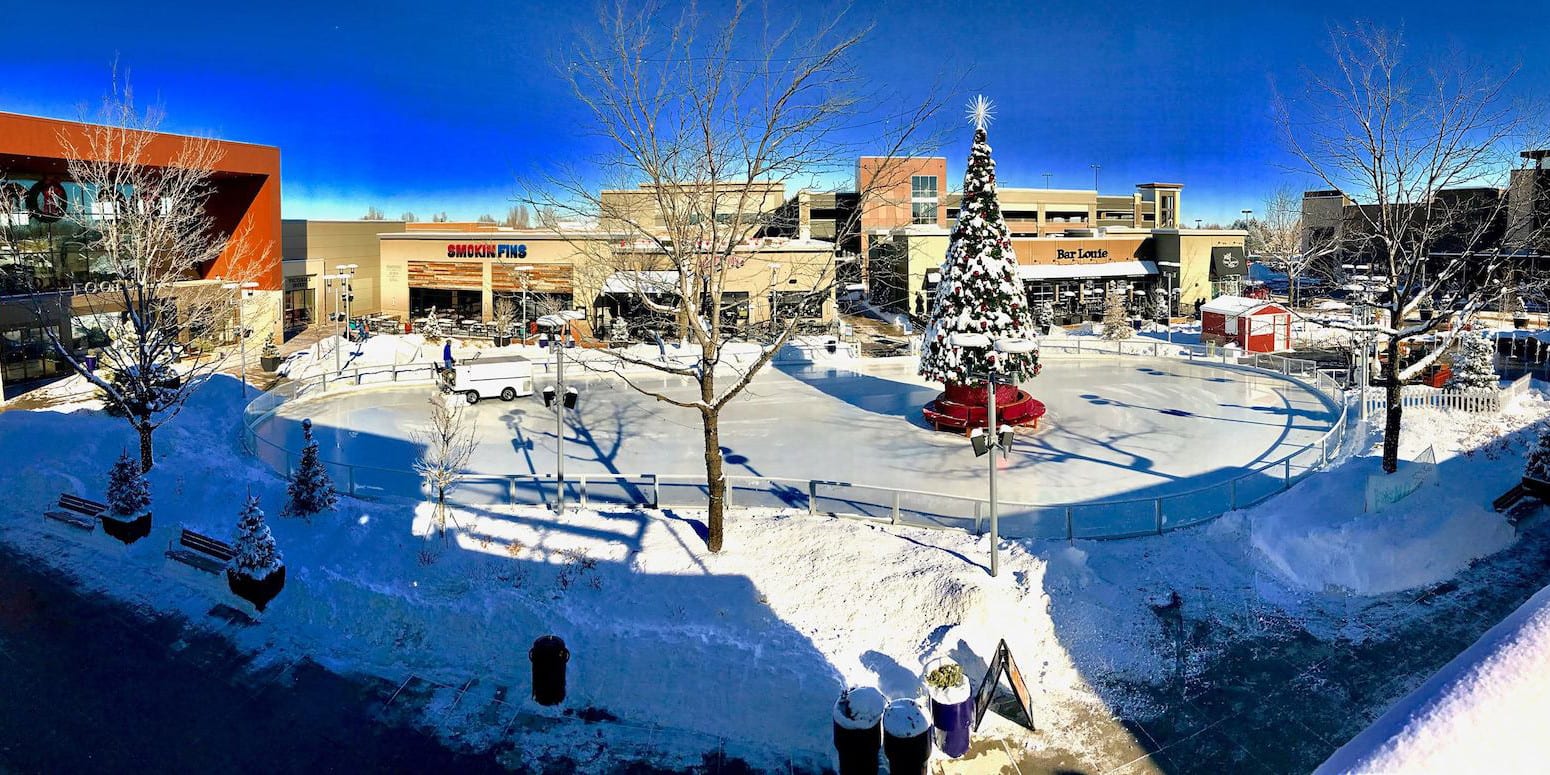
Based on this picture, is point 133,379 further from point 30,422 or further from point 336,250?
point 336,250

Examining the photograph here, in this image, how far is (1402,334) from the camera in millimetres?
16547

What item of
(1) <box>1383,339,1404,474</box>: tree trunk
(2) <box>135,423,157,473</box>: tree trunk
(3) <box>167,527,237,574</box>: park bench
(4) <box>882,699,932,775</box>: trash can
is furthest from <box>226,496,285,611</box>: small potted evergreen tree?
(1) <box>1383,339,1404,474</box>: tree trunk

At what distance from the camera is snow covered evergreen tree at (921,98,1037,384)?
77.4ft

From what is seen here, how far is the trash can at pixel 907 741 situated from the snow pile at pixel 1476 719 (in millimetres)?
6680

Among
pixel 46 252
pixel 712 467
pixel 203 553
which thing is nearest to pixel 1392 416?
pixel 712 467

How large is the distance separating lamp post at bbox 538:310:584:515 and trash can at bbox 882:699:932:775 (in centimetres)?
786

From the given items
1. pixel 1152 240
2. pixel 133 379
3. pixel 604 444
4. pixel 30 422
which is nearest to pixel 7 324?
pixel 30 422

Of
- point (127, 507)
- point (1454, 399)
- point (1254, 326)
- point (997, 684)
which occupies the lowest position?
point (997, 684)

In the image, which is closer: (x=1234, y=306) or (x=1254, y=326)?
(x=1254, y=326)

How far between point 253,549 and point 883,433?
1460 cm

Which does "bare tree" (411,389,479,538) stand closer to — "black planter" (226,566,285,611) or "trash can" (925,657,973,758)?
"black planter" (226,566,285,611)

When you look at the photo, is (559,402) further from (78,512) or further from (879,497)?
(78,512)

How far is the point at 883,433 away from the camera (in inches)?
926

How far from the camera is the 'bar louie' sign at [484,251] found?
155ft
